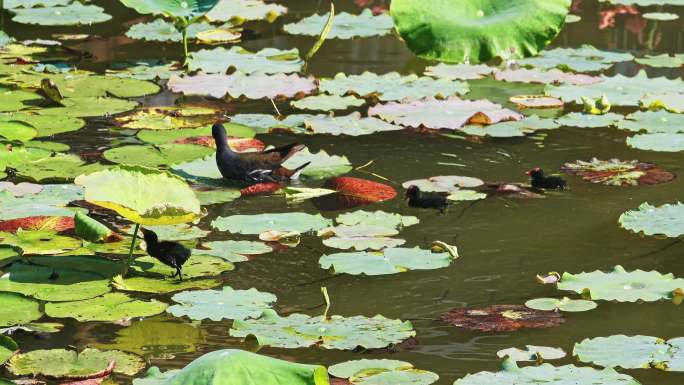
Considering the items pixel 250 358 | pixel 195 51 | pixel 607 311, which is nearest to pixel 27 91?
pixel 195 51

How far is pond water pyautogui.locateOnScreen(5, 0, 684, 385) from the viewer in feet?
14.4

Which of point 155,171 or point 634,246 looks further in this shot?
point 634,246

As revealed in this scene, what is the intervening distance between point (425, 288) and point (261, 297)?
0.61m

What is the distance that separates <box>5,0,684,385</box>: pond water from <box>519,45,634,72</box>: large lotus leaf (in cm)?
22

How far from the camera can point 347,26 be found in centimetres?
957

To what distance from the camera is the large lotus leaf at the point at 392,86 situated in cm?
762

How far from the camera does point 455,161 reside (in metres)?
6.59

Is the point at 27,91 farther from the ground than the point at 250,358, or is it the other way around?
the point at 250,358

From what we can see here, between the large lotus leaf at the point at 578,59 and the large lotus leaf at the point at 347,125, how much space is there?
1.76 meters

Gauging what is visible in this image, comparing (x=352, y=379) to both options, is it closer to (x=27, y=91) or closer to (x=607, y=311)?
(x=607, y=311)

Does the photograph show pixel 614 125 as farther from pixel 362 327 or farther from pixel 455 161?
pixel 362 327

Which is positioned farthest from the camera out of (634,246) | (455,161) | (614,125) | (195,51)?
(195,51)

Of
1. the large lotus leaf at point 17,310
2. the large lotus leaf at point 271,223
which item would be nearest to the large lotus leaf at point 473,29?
the large lotus leaf at point 271,223

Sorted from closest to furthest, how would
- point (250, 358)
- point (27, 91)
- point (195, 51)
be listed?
point (250, 358), point (27, 91), point (195, 51)
